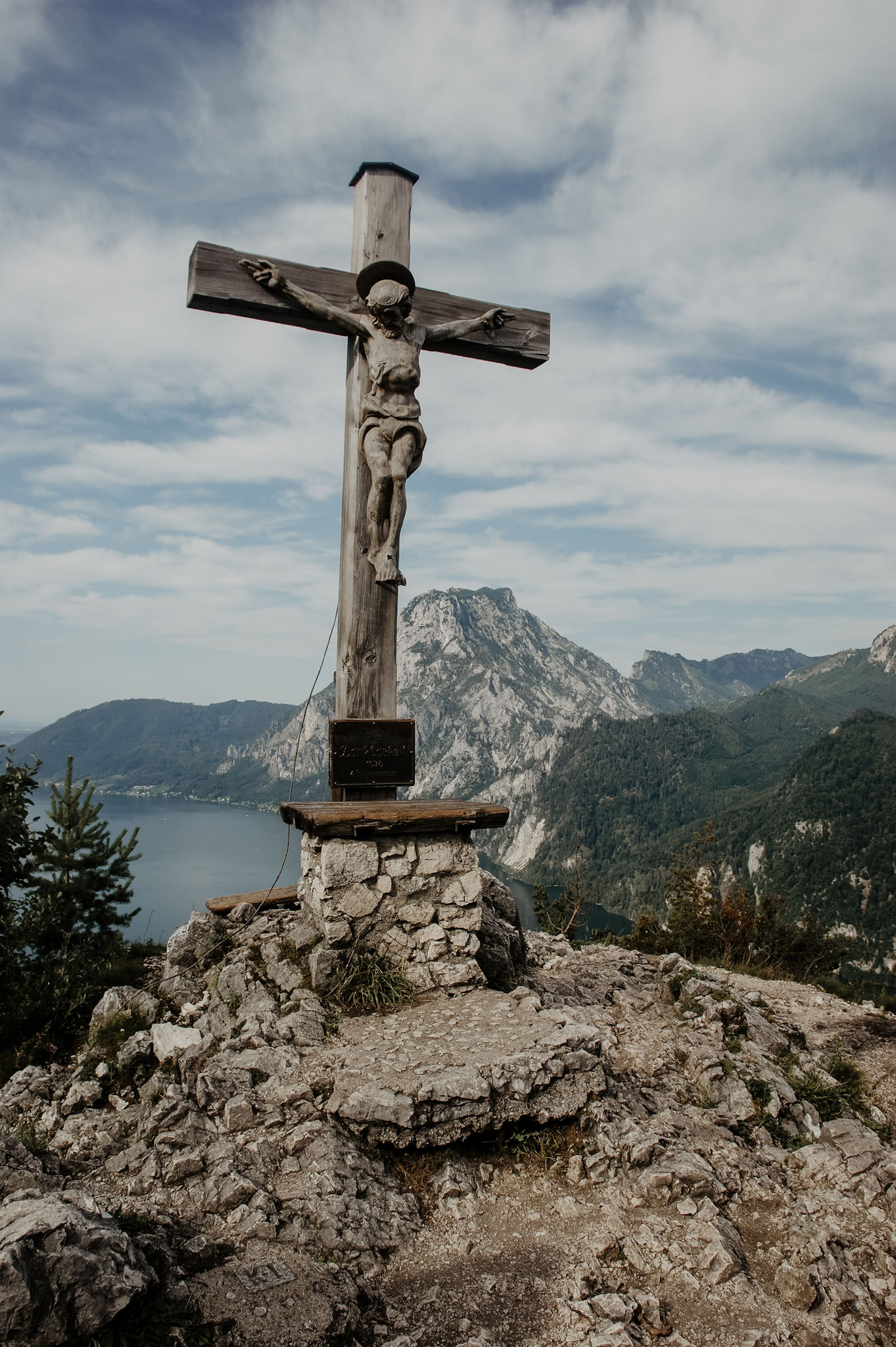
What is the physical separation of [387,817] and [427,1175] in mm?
2089

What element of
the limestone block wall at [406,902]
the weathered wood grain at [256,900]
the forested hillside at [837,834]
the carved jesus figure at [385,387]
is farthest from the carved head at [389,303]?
the forested hillside at [837,834]

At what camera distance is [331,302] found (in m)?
5.89

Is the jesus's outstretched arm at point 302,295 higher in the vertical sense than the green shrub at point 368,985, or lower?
higher

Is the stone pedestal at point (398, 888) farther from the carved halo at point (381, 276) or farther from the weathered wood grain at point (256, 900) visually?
the carved halo at point (381, 276)

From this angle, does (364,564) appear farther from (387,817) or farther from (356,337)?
(387,817)

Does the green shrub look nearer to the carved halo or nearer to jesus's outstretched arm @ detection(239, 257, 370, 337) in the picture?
jesus's outstretched arm @ detection(239, 257, 370, 337)

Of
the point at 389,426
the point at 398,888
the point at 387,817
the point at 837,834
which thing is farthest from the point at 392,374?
the point at 837,834

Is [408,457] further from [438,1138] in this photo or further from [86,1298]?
[86,1298]

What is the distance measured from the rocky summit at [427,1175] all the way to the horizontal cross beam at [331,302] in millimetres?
4501

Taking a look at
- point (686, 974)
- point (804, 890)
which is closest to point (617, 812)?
point (804, 890)

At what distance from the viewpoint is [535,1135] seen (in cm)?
414

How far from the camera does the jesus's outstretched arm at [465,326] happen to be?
20.2 ft

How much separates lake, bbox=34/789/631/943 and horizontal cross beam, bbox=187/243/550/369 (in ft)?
20.6

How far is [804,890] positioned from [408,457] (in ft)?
379
